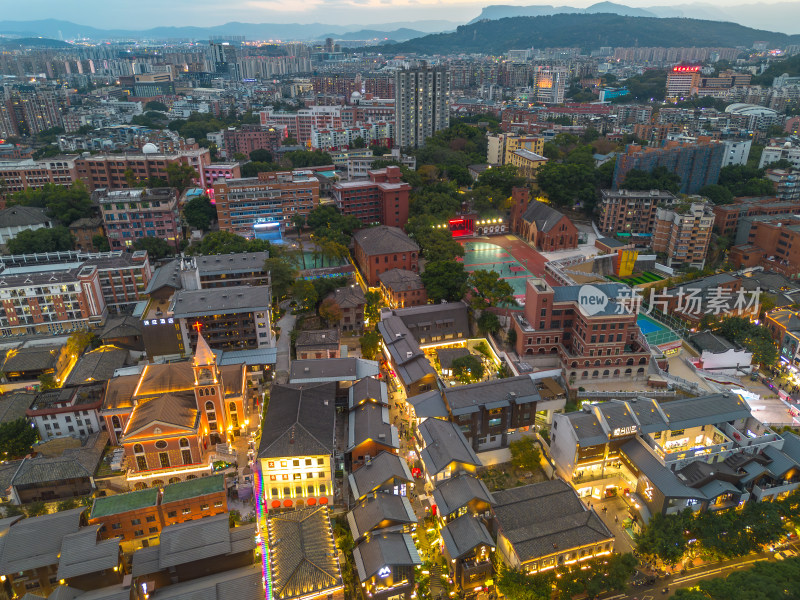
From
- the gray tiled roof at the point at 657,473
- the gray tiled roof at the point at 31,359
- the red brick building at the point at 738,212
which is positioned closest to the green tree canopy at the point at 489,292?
the gray tiled roof at the point at 657,473

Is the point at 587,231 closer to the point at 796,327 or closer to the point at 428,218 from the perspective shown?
the point at 428,218

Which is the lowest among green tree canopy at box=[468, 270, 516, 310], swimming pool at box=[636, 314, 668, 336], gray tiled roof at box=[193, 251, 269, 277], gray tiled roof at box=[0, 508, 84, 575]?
swimming pool at box=[636, 314, 668, 336]

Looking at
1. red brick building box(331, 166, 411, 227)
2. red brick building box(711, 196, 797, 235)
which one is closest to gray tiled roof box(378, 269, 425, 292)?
red brick building box(331, 166, 411, 227)

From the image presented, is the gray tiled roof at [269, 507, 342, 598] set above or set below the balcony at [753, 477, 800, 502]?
above

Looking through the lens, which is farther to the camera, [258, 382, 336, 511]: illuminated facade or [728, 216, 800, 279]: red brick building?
[728, 216, 800, 279]: red brick building

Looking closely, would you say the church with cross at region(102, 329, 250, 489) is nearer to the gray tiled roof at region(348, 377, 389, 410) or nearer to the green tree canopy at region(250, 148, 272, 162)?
the gray tiled roof at region(348, 377, 389, 410)

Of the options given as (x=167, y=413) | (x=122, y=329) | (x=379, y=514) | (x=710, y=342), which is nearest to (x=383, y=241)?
(x=122, y=329)

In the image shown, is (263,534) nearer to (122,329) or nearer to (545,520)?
(545,520)

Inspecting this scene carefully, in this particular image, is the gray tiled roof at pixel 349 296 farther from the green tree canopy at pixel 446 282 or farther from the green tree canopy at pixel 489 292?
the green tree canopy at pixel 489 292

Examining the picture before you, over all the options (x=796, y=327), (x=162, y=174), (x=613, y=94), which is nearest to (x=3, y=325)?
(x=162, y=174)

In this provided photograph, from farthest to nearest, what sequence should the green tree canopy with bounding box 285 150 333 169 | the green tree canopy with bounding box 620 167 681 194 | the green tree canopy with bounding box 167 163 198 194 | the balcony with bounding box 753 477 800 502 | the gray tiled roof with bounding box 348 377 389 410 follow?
the green tree canopy with bounding box 285 150 333 169
the green tree canopy with bounding box 167 163 198 194
the green tree canopy with bounding box 620 167 681 194
the gray tiled roof with bounding box 348 377 389 410
the balcony with bounding box 753 477 800 502
